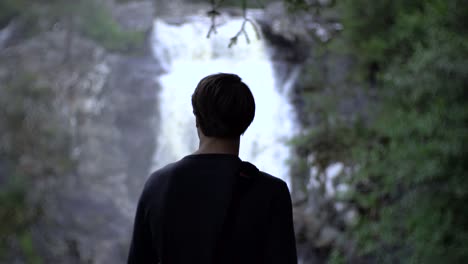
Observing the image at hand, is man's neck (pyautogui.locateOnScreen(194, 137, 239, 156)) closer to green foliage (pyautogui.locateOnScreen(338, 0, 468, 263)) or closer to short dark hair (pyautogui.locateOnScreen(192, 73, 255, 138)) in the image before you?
short dark hair (pyautogui.locateOnScreen(192, 73, 255, 138))

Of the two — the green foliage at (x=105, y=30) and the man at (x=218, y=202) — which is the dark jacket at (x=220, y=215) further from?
the green foliage at (x=105, y=30)

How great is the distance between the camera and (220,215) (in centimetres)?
124

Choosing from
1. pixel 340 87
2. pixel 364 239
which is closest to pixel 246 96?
pixel 364 239

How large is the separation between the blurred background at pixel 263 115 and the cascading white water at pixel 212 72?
0.03 metres

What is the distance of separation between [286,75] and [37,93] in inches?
194

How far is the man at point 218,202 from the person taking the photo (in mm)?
1241

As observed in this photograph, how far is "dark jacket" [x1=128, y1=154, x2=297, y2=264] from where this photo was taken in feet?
4.07

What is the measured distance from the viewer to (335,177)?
265 inches

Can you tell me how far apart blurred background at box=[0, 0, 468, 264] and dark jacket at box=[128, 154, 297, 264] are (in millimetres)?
1135

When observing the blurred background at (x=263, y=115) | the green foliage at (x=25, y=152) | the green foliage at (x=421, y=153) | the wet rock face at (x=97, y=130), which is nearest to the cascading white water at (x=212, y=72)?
the blurred background at (x=263, y=115)

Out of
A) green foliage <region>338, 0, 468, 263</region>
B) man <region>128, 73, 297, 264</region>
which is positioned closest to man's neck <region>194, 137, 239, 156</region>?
man <region>128, 73, 297, 264</region>

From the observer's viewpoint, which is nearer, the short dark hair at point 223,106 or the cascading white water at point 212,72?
the short dark hair at point 223,106

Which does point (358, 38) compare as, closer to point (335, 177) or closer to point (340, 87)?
point (340, 87)

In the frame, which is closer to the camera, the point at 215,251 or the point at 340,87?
the point at 215,251
